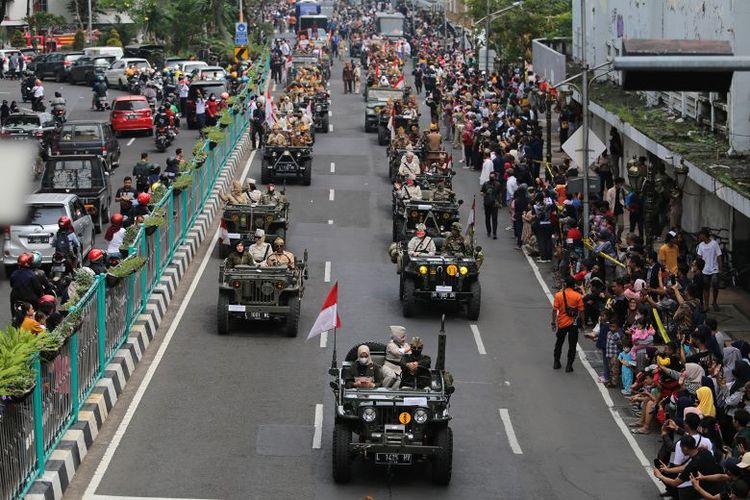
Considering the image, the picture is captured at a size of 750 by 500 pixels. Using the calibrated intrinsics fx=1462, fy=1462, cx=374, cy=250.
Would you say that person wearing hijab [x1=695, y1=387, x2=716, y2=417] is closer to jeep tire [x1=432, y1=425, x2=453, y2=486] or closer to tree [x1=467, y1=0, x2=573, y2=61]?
jeep tire [x1=432, y1=425, x2=453, y2=486]

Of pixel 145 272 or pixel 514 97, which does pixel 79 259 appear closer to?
pixel 145 272

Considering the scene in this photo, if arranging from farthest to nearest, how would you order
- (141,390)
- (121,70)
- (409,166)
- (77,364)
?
(121,70) < (409,166) < (141,390) < (77,364)

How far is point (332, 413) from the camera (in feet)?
64.3

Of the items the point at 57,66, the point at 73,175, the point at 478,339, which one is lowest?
the point at 478,339

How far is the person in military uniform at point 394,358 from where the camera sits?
1797cm

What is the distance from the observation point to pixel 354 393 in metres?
17.0

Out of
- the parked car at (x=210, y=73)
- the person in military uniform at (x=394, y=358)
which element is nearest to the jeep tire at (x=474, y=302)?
the person in military uniform at (x=394, y=358)

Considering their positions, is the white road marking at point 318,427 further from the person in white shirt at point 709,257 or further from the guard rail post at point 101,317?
the person in white shirt at point 709,257

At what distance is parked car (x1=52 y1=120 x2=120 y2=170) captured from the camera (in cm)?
4022

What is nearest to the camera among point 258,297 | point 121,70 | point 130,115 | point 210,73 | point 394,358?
point 394,358

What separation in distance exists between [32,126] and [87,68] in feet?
83.9

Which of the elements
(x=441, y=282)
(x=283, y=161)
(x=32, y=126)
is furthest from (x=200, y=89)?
(x=441, y=282)

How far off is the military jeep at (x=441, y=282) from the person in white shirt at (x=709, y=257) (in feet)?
12.6

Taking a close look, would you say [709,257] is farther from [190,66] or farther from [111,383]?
[190,66]
